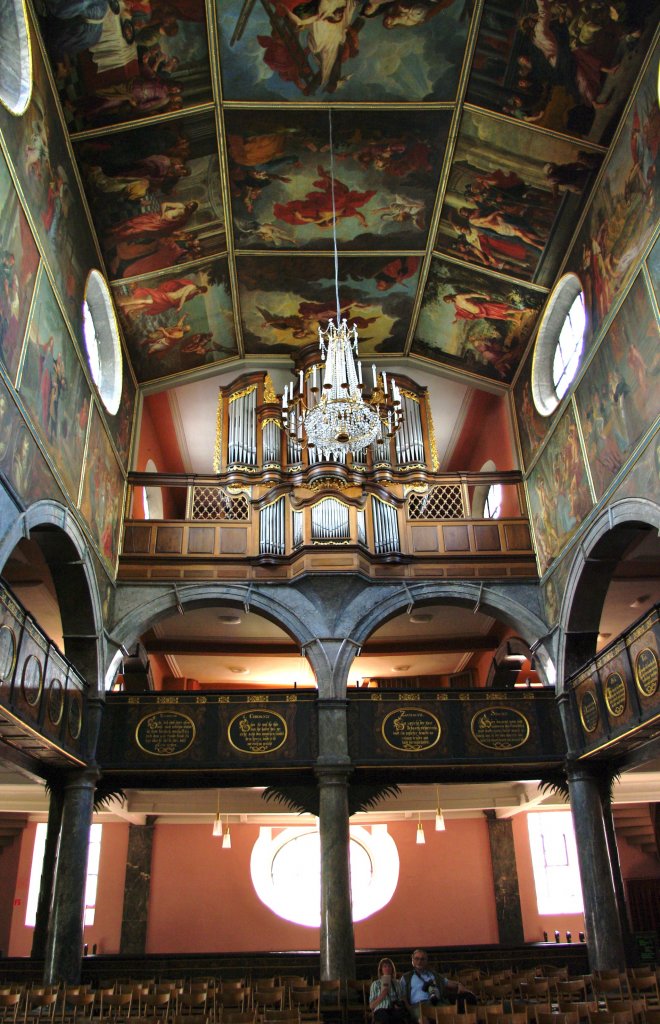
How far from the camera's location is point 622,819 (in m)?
18.4

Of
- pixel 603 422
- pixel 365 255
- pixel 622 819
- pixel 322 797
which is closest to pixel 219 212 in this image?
pixel 365 255

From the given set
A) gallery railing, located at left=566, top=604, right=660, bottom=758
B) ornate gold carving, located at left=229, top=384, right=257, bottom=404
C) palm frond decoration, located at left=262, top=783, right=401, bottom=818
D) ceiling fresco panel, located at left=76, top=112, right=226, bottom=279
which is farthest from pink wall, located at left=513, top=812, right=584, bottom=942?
ceiling fresco panel, located at left=76, top=112, right=226, bottom=279

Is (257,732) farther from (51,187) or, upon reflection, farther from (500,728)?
(51,187)

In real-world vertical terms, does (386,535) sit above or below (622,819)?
above

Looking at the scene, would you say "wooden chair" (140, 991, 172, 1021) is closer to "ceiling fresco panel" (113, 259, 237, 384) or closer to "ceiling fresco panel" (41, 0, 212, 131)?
"ceiling fresco panel" (113, 259, 237, 384)

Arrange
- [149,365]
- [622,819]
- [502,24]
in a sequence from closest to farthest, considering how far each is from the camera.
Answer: [502,24], [149,365], [622,819]

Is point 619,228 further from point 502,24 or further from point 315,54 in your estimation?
point 315,54

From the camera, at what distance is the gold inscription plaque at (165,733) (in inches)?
520

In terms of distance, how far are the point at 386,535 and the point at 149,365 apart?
615 cm

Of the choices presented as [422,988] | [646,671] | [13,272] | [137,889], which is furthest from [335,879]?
[13,272]

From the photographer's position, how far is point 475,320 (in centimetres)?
1590

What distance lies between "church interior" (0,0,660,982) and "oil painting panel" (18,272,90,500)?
89mm

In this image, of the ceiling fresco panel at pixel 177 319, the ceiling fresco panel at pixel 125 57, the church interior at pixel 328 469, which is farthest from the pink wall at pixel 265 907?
the ceiling fresco panel at pixel 125 57

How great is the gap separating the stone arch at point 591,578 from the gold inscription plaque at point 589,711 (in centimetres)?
72
